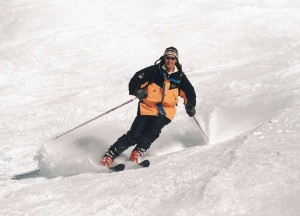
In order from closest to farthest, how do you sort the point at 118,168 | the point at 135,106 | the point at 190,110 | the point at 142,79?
1. the point at 118,168
2. the point at 142,79
3. the point at 190,110
4. the point at 135,106

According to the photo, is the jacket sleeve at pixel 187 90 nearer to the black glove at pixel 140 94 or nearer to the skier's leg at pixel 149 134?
the skier's leg at pixel 149 134

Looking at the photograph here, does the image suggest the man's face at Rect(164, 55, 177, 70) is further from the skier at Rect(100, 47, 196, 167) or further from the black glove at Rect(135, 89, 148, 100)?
the black glove at Rect(135, 89, 148, 100)

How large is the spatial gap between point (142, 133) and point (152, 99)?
568 millimetres

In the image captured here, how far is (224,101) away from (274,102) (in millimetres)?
1382

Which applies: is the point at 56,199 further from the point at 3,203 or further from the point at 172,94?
the point at 172,94

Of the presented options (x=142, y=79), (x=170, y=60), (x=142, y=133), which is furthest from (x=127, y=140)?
(x=170, y=60)

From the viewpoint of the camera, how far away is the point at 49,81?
45.7 feet

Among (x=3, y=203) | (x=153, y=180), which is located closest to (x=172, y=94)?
(x=153, y=180)

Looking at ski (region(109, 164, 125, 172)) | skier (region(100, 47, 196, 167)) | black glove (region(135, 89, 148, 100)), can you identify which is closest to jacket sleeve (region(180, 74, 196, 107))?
skier (region(100, 47, 196, 167))

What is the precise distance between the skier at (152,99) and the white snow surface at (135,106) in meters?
0.36

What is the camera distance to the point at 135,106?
1074 cm

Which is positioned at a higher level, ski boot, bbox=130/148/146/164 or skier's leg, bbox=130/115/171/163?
skier's leg, bbox=130/115/171/163

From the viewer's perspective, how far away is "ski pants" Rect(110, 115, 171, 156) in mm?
7117

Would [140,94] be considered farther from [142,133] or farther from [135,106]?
[135,106]
